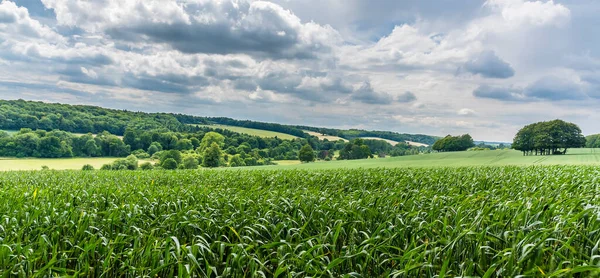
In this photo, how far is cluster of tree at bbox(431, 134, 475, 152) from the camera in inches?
3673

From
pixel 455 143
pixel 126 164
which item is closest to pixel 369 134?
pixel 455 143

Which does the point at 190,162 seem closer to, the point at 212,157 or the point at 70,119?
the point at 212,157

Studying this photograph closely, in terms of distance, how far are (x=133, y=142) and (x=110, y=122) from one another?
20.8 metres

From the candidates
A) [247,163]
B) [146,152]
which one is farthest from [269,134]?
[146,152]

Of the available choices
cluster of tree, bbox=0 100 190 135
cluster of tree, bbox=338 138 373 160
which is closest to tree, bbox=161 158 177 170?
cluster of tree, bbox=0 100 190 135

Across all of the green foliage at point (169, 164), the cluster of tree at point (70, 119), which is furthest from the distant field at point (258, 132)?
the green foliage at point (169, 164)

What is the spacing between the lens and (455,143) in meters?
95.2

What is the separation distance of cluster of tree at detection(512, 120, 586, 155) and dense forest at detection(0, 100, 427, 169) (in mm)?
33294

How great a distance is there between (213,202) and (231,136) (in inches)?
4416

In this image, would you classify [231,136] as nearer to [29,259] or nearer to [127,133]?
[127,133]

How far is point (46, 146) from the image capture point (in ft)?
248

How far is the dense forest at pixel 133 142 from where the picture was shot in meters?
76.6

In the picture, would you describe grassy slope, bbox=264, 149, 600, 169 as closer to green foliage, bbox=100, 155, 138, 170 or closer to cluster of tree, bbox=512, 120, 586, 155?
cluster of tree, bbox=512, 120, 586, 155

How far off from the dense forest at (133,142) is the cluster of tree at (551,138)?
33294 millimetres
